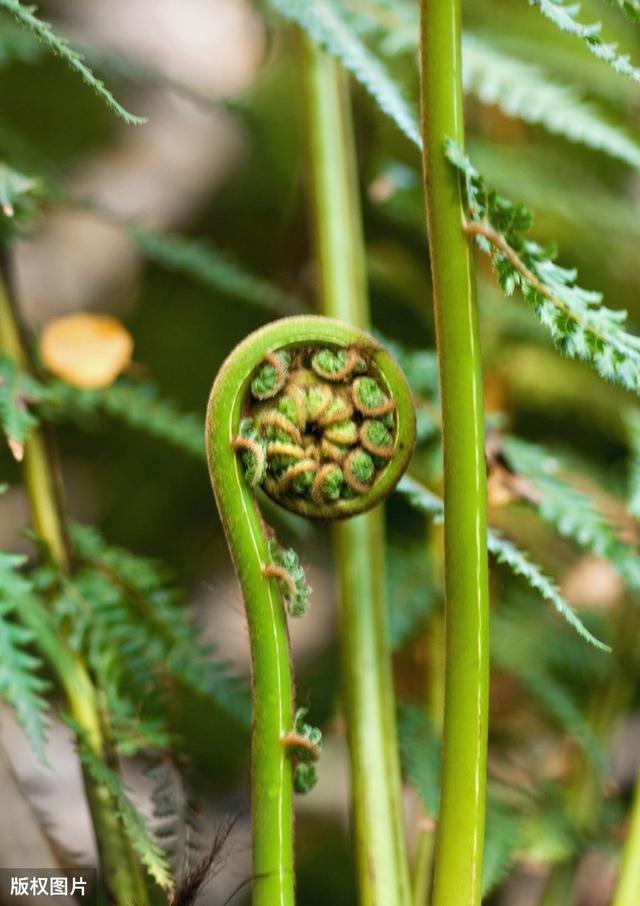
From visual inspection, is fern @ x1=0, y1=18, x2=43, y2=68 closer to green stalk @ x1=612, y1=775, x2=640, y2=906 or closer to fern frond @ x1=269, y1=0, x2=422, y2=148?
fern frond @ x1=269, y1=0, x2=422, y2=148

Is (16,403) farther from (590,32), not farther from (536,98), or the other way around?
(536,98)

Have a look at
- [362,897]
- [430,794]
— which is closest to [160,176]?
[430,794]

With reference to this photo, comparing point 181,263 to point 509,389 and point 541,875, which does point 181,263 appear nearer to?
point 509,389

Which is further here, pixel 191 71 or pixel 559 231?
pixel 191 71

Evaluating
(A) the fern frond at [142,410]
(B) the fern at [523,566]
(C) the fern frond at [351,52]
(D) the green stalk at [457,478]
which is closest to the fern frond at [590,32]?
(D) the green stalk at [457,478]

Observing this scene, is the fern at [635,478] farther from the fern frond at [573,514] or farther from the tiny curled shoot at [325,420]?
the tiny curled shoot at [325,420]

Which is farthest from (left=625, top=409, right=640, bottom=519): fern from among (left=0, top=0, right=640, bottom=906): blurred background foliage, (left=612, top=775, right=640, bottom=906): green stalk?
(left=612, top=775, right=640, bottom=906): green stalk

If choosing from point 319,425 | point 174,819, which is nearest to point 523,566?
point 319,425
